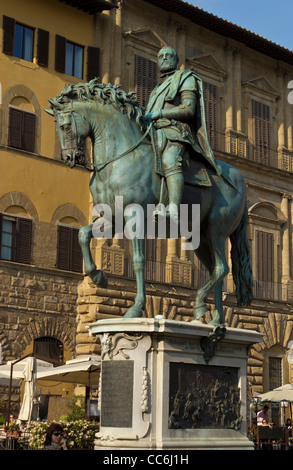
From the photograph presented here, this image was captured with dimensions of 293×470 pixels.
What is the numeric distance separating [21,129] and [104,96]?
1370cm

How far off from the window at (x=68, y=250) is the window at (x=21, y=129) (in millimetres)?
2407

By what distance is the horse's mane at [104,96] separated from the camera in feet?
30.0

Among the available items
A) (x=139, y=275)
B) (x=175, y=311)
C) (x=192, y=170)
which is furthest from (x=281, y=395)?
(x=139, y=275)

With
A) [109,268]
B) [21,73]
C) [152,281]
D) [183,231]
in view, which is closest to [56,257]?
[109,268]

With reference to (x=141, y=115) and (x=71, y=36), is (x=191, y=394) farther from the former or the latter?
(x=71, y=36)

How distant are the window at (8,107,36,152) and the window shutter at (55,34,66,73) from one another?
178 centimetres

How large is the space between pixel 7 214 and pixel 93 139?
1309 centimetres

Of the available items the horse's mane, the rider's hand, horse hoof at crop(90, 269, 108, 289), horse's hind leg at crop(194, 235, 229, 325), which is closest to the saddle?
the rider's hand

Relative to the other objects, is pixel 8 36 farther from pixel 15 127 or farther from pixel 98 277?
pixel 98 277

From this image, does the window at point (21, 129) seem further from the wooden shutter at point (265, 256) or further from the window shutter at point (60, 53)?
the wooden shutter at point (265, 256)

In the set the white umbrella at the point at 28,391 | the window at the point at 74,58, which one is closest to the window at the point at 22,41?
the window at the point at 74,58
